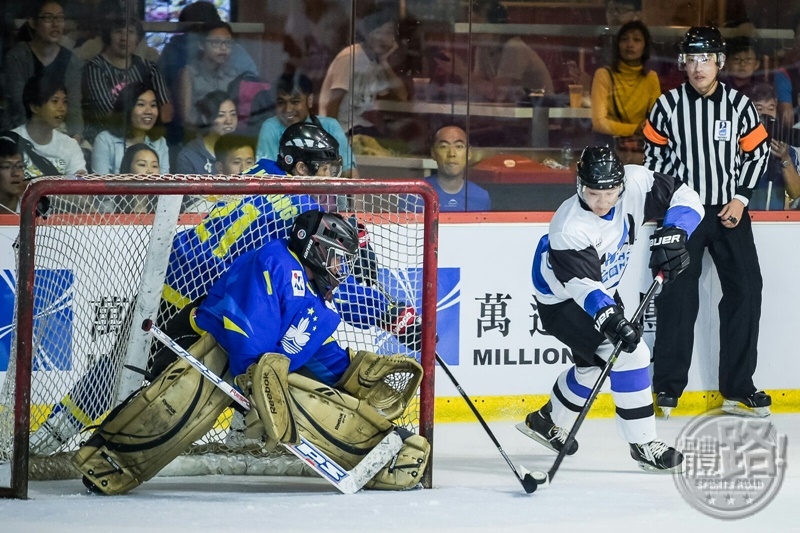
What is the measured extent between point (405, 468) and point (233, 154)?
1690 millimetres

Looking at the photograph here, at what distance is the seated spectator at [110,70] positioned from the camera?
5.43 m

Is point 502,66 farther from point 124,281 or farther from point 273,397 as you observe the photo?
point 273,397

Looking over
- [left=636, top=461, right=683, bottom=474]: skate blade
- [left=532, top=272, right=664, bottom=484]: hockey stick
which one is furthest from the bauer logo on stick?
[left=532, top=272, right=664, bottom=484]: hockey stick

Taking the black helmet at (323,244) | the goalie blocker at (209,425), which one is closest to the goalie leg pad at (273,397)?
the goalie blocker at (209,425)

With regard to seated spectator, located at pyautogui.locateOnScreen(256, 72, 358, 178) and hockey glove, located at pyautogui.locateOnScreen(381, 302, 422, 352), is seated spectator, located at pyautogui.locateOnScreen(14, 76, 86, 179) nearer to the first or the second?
seated spectator, located at pyautogui.locateOnScreen(256, 72, 358, 178)

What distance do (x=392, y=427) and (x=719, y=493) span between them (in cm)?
93

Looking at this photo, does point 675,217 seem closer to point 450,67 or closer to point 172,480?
point 450,67

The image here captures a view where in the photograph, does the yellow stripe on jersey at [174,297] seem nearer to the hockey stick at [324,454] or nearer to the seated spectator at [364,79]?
the hockey stick at [324,454]

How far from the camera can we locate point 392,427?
439 centimetres

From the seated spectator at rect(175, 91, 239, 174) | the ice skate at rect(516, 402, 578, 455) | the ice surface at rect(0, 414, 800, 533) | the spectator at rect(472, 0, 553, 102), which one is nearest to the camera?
the ice surface at rect(0, 414, 800, 533)

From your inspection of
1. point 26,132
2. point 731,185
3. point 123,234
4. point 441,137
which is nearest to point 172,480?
point 123,234

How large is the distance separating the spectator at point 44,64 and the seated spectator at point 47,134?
0.07 ft

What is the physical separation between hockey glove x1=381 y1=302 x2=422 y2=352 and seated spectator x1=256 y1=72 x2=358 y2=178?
3.54ft

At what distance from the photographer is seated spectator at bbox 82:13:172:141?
5430 mm
